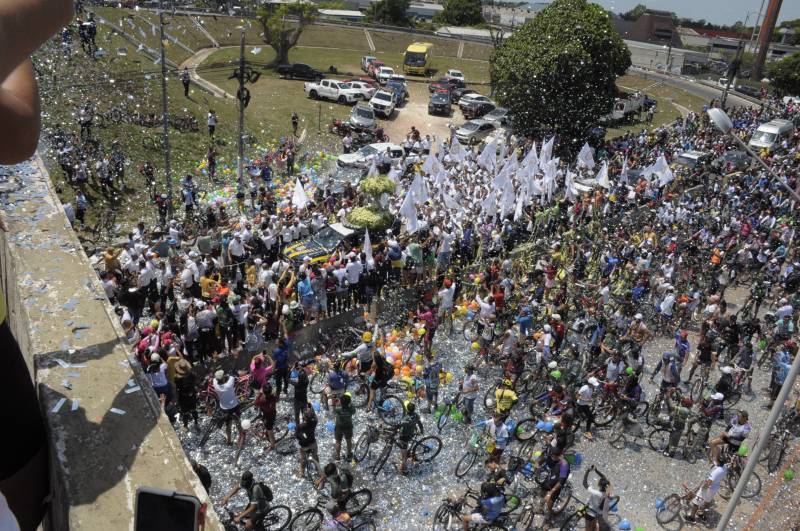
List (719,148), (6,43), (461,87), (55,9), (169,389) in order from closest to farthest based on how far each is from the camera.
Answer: (6,43), (55,9), (169,389), (719,148), (461,87)

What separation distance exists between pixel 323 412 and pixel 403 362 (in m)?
2.74

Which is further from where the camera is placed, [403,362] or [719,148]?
[719,148]

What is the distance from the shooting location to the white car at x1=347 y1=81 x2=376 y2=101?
39812 millimetres

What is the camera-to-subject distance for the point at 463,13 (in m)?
85.8

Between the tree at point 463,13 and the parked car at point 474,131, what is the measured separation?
54309 millimetres

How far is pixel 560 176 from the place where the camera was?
27.5 m

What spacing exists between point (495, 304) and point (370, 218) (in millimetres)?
5700

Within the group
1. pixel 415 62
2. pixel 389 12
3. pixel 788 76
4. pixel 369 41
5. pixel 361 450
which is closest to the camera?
pixel 361 450

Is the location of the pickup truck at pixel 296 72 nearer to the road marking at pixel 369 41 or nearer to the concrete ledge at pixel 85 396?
the road marking at pixel 369 41

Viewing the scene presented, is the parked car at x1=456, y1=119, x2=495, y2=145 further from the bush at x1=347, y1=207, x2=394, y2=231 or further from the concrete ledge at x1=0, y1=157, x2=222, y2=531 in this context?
the concrete ledge at x1=0, y1=157, x2=222, y2=531

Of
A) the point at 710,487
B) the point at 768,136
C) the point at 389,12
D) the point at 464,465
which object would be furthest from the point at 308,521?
the point at 389,12

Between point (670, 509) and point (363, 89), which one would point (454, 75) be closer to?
point (363, 89)

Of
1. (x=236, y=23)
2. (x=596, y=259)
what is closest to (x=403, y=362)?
(x=596, y=259)

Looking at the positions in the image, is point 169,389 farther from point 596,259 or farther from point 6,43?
point 596,259
